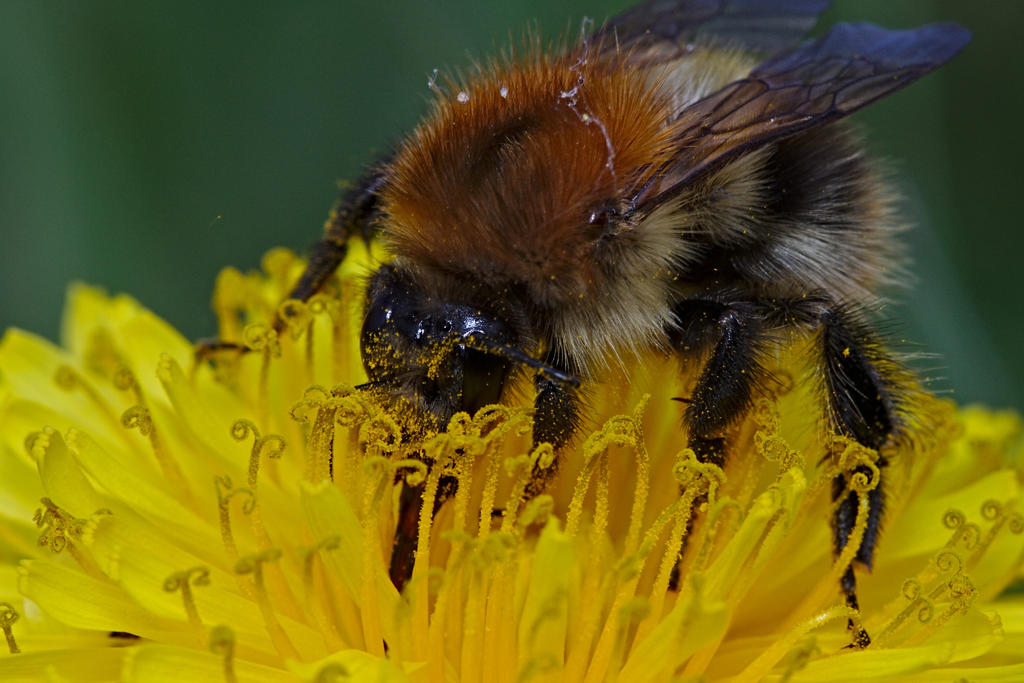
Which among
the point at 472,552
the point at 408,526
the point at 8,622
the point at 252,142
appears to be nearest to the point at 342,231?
the point at 408,526

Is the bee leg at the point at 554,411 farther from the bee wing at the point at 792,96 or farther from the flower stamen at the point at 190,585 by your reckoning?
the flower stamen at the point at 190,585

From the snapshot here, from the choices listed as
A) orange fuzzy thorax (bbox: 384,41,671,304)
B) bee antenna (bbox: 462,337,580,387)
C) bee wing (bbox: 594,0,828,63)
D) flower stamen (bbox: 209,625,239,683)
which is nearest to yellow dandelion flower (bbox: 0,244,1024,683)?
flower stamen (bbox: 209,625,239,683)

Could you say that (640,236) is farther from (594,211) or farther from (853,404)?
(853,404)

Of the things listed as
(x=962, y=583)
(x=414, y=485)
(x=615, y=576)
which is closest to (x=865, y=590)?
(x=962, y=583)

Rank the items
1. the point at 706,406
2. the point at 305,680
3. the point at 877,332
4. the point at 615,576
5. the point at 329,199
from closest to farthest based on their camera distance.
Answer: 1. the point at 305,680
2. the point at 615,576
3. the point at 706,406
4. the point at 877,332
5. the point at 329,199

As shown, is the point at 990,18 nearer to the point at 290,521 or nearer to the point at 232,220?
the point at 232,220

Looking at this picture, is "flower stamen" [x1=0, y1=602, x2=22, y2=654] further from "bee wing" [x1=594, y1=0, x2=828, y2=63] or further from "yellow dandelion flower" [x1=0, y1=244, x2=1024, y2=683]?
"bee wing" [x1=594, y1=0, x2=828, y2=63]
